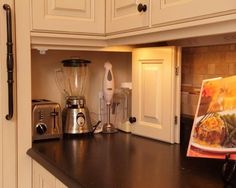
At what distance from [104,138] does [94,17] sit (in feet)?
1.98

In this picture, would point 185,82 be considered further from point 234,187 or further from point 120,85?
point 234,187

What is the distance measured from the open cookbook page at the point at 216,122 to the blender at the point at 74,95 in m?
0.72

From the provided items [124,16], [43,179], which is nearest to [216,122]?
[124,16]

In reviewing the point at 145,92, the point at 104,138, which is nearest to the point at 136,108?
the point at 145,92

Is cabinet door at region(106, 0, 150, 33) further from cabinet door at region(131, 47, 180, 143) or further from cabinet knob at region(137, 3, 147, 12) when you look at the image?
cabinet door at region(131, 47, 180, 143)

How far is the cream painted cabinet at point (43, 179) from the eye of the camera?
1315mm

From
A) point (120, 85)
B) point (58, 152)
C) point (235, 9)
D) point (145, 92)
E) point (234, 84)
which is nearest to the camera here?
point (235, 9)

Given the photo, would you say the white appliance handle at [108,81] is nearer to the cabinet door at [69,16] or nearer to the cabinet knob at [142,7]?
the cabinet door at [69,16]

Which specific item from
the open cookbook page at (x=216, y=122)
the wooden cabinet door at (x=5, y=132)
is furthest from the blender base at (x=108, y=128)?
the open cookbook page at (x=216, y=122)

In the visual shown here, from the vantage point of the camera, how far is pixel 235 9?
3.14 feet

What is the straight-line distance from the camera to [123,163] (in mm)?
1315

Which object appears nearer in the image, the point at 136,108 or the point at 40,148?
the point at 40,148

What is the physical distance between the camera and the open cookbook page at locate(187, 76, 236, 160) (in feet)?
3.64

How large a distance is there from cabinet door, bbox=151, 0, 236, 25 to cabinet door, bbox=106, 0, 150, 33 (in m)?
0.07
